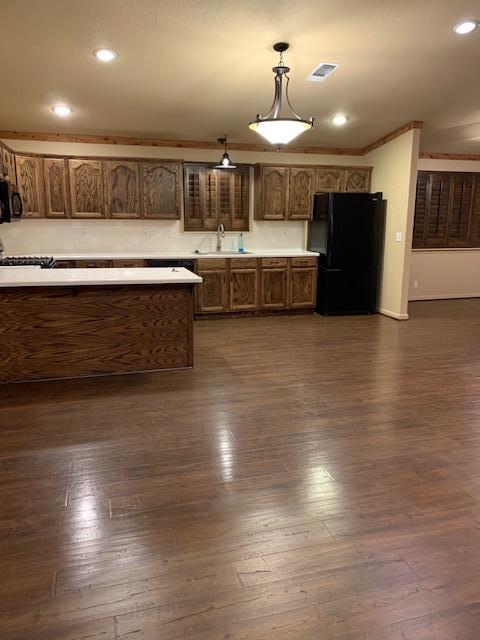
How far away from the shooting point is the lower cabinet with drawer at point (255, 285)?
602 centimetres

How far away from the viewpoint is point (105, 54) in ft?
12.4

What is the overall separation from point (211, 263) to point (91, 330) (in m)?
2.69

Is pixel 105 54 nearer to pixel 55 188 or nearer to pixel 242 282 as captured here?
pixel 55 188

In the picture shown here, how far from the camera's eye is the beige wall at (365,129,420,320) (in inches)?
225

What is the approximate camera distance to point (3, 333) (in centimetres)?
339

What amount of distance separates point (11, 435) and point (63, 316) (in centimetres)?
108

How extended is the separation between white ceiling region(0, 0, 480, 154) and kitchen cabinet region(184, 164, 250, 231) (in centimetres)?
52

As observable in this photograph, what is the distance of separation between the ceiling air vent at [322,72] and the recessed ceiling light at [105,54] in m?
1.84

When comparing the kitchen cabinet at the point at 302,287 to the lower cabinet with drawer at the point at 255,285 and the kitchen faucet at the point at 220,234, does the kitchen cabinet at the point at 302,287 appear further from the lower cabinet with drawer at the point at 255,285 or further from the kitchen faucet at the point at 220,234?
the kitchen faucet at the point at 220,234

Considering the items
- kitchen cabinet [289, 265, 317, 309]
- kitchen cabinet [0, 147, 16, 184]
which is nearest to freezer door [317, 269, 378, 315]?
kitchen cabinet [289, 265, 317, 309]

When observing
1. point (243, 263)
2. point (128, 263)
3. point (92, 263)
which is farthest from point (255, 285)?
point (92, 263)

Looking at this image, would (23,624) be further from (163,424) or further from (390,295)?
(390,295)

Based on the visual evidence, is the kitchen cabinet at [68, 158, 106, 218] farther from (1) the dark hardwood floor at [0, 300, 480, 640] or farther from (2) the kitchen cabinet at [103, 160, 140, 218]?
(1) the dark hardwood floor at [0, 300, 480, 640]

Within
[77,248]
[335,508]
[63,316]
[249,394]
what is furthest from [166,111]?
[335,508]
